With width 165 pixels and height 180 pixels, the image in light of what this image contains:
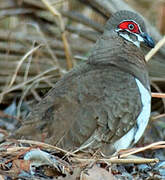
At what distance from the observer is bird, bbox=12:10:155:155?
362 centimetres

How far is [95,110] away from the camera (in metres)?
3.67

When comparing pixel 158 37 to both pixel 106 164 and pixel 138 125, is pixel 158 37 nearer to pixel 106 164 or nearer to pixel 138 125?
pixel 138 125

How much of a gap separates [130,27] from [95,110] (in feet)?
3.18

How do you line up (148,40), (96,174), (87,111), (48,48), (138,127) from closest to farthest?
(96,174) → (87,111) → (138,127) → (148,40) → (48,48)

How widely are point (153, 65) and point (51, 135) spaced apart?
2114mm

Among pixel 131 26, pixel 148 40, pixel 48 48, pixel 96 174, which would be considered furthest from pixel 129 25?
pixel 96 174

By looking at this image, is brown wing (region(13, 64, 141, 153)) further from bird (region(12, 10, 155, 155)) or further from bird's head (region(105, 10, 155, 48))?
bird's head (region(105, 10, 155, 48))

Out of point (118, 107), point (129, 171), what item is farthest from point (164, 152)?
point (118, 107)

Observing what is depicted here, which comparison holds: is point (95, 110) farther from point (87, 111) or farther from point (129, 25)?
point (129, 25)

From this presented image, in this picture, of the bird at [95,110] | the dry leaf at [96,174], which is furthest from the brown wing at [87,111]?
the dry leaf at [96,174]

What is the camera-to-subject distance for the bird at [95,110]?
3.62 meters

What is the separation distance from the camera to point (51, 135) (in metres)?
3.63

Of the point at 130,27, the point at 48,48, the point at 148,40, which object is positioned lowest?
the point at 148,40

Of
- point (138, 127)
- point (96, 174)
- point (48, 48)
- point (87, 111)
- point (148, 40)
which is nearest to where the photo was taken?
point (96, 174)
